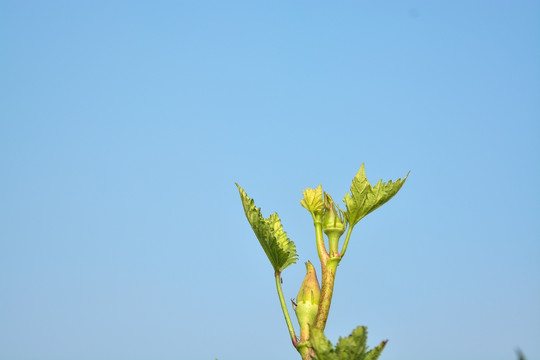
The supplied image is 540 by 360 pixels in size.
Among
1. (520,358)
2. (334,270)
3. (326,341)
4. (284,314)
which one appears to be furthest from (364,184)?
(520,358)

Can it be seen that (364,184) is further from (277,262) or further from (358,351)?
(358,351)

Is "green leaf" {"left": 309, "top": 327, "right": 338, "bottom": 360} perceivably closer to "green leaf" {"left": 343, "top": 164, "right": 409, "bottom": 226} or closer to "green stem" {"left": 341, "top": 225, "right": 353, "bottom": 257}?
"green stem" {"left": 341, "top": 225, "right": 353, "bottom": 257}

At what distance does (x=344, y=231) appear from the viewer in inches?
335

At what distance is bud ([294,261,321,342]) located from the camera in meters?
8.08

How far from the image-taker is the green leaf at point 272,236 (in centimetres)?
822

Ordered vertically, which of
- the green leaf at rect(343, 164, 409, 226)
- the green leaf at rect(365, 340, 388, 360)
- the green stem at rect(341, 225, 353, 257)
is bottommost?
the green leaf at rect(365, 340, 388, 360)

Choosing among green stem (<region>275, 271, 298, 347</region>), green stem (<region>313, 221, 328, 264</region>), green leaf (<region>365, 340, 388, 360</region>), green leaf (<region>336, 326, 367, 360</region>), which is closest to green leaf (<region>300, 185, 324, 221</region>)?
green stem (<region>313, 221, 328, 264</region>)

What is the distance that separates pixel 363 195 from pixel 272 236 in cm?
119

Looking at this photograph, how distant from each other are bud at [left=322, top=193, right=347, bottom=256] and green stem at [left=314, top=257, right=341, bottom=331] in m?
0.14

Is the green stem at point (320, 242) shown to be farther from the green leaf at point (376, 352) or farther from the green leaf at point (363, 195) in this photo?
the green leaf at point (376, 352)

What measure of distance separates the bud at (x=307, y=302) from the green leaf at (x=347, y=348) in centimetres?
138

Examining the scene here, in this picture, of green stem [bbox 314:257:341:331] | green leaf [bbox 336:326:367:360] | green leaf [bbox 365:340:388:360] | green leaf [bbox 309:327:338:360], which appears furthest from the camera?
green stem [bbox 314:257:341:331]

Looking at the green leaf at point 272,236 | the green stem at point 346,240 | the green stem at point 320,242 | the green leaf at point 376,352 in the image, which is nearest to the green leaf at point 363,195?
the green stem at point 346,240

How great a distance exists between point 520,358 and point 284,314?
5.30 m
